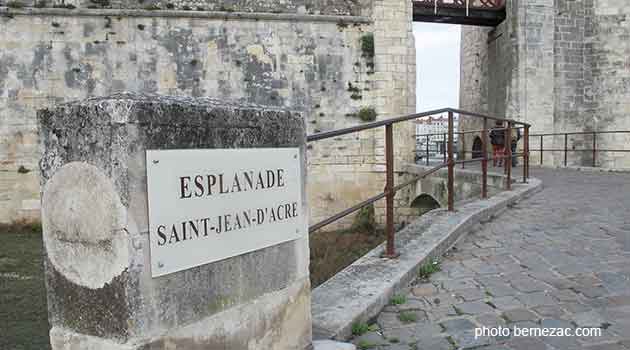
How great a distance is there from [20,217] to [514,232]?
11801 millimetres

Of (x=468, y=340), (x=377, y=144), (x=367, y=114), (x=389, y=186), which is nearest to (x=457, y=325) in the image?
(x=468, y=340)

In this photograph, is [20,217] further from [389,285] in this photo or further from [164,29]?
[389,285]

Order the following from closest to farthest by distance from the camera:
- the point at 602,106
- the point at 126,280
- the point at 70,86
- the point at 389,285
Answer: the point at 126,280, the point at 389,285, the point at 70,86, the point at 602,106

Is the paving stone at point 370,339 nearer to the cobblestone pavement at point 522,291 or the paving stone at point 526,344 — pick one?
the cobblestone pavement at point 522,291

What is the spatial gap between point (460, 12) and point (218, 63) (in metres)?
7.61

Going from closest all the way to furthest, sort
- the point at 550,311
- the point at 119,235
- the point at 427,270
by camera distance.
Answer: the point at 119,235 < the point at 550,311 < the point at 427,270

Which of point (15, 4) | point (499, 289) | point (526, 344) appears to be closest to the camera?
point (526, 344)

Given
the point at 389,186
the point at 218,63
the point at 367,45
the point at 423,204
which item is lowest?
the point at 423,204

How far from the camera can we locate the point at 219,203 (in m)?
1.69

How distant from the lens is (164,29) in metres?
11.6

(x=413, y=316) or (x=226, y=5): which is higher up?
(x=226, y=5)

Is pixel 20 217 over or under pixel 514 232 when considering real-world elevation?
under

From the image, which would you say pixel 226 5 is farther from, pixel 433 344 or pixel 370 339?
pixel 433 344

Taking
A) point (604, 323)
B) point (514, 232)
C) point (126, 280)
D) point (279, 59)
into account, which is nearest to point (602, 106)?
point (279, 59)
